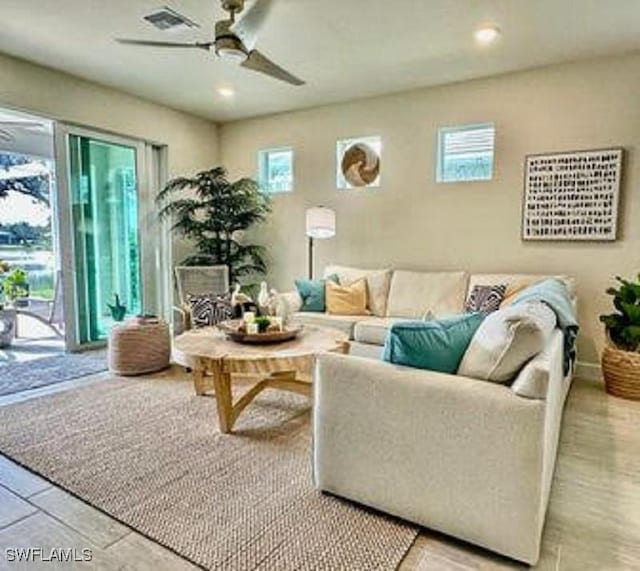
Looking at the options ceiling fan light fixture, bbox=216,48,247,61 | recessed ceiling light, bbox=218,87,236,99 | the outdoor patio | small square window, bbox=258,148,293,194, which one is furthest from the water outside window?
ceiling fan light fixture, bbox=216,48,247,61

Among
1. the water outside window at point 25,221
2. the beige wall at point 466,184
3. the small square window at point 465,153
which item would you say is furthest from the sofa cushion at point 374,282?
the water outside window at point 25,221

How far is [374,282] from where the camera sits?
443cm

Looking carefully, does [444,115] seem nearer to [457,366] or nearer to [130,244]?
[457,366]

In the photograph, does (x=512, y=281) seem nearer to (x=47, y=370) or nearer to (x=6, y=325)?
(x=47, y=370)

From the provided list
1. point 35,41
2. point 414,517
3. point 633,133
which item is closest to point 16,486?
point 414,517

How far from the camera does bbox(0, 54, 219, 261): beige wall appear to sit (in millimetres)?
3910

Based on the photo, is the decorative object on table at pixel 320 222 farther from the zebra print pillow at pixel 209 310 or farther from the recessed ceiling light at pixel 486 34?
the recessed ceiling light at pixel 486 34

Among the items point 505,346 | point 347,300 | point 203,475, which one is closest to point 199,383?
point 203,475

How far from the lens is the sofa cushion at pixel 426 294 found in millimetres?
4043

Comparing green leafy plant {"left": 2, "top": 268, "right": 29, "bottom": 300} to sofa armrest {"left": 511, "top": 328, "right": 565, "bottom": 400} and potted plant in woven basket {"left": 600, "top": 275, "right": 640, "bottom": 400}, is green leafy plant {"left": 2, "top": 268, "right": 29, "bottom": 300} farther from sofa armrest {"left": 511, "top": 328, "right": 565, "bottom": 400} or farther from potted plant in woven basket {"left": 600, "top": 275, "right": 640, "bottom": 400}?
potted plant in woven basket {"left": 600, "top": 275, "right": 640, "bottom": 400}

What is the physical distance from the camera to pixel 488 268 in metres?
4.24

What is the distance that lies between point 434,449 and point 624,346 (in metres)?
2.51

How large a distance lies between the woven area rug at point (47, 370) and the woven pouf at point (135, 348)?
0.33 meters

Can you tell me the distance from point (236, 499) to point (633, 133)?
3.95m
